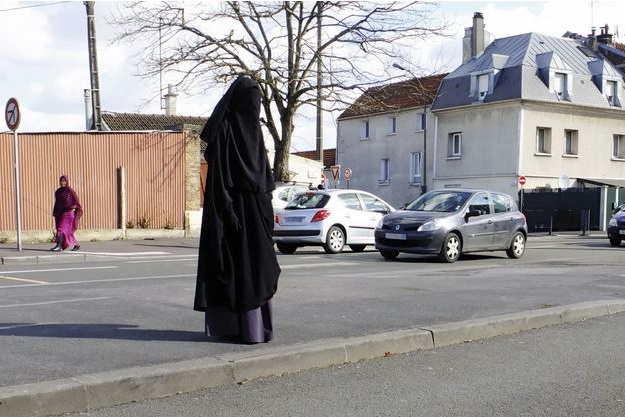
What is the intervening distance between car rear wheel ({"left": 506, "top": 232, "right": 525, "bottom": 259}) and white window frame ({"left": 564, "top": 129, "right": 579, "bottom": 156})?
90.3 ft

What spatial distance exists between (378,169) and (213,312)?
144 feet

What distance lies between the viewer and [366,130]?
5047 cm

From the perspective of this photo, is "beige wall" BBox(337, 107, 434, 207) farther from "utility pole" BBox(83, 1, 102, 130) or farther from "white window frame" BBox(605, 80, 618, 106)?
"utility pole" BBox(83, 1, 102, 130)

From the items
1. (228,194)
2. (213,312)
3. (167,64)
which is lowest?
(213,312)

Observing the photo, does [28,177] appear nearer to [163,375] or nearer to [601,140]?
[163,375]

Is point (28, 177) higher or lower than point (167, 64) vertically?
lower

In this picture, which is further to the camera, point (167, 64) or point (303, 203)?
point (167, 64)

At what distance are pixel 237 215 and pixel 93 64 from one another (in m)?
18.8

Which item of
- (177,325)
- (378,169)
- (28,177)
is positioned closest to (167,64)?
(28,177)

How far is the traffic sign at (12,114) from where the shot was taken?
602 inches

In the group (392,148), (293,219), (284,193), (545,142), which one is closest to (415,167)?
(392,148)

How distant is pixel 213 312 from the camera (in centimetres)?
581

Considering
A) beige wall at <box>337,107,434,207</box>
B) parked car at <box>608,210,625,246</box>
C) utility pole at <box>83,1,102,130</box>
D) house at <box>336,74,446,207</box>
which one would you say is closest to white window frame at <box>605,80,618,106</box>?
house at <box>336,74,446,207</box>

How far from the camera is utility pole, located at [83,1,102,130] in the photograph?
22.4 meters
